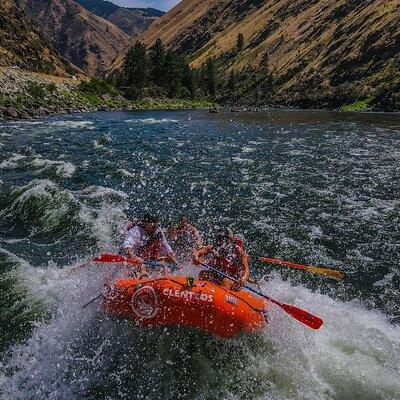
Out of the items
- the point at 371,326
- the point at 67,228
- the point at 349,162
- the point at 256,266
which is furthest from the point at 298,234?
the point at 349,162

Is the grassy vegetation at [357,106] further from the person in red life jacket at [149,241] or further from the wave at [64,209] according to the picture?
the person in red life jacket at [149,241]

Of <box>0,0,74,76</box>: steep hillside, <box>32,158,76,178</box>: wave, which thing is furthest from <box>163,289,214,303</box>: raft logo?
<box>0,0,74,76</box>: steep hillside

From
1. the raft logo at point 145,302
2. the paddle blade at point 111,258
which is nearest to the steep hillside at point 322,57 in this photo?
the paddle blade at point 111,258

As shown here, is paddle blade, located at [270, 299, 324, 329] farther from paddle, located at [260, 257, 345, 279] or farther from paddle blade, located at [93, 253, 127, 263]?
paddle blade, located at [93, 253, 127, 263]

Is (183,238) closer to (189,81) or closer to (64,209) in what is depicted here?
(64,209)

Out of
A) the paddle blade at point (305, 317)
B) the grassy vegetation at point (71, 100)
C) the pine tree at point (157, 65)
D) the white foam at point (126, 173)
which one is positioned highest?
the paddle blade at point (305, 317)

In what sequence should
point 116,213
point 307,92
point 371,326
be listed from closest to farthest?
point 371,326
point 116,213
point 307,92

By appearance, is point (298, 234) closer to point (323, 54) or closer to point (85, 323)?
point (85, 323)
